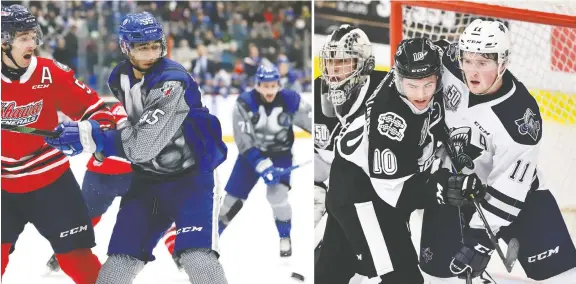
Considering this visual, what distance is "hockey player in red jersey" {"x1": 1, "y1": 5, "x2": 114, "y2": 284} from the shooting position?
2.44 metres

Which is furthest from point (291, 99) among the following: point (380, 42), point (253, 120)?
point (380, 42)

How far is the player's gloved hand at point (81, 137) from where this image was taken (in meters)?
2.18

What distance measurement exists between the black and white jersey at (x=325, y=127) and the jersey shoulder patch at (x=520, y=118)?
1.13ft

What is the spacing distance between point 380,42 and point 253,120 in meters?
0.84

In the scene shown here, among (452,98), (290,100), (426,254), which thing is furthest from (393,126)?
(290,100)

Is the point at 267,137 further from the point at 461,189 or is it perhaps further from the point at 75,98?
the point at 461,189

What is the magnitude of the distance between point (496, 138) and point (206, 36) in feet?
10.0

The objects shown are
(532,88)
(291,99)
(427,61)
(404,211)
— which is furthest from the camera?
(291,99)

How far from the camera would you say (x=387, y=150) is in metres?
2.22

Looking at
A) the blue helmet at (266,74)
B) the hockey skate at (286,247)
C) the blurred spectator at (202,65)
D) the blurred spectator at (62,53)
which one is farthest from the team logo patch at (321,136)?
the blurred spectator at (202,65)

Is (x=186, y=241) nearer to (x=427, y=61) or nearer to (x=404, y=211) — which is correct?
(x=404, y=211)

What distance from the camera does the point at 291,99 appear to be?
3393mm

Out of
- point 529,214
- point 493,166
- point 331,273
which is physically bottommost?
point 331,273

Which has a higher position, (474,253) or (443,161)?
(443,161)
